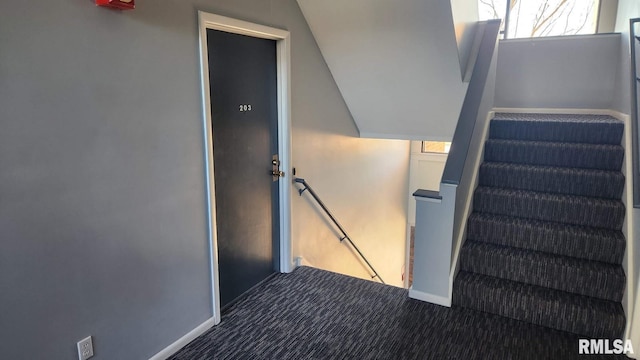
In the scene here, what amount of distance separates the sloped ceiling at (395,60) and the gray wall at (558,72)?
39.0 inches

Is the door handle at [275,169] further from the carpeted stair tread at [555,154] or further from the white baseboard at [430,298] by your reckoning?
the carpeted stair tread at [555,154]

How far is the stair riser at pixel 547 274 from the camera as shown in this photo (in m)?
2.66

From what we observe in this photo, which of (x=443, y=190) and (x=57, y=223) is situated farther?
(x=443, y=190)

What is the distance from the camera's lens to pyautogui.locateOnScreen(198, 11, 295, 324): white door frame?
2611mm

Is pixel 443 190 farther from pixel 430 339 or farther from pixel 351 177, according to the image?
pixel 351 177

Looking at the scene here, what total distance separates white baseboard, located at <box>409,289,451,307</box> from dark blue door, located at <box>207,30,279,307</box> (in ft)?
4.07

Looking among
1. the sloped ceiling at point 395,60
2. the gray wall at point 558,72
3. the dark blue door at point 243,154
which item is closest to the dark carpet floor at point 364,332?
the dark blue door at point 243,154

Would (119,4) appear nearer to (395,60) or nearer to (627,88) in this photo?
(395,60)

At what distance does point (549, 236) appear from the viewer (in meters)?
2.96

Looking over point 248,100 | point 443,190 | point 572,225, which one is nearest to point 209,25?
point 248,100

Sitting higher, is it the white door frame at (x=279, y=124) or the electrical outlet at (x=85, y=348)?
the white door frame at (x=279, y=124)

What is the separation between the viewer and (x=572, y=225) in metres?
3.03

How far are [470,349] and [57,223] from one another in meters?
2.36
